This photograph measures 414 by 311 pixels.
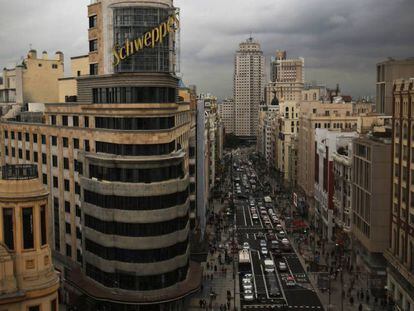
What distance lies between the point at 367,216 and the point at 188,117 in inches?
1230

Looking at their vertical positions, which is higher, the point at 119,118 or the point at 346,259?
the point at 119,118

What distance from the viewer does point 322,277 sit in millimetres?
83125

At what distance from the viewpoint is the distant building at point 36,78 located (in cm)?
10506

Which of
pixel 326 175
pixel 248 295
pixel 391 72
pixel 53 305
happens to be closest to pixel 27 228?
pixel 53 305

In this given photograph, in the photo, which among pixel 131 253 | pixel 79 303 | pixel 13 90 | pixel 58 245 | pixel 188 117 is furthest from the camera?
pixel 13 90

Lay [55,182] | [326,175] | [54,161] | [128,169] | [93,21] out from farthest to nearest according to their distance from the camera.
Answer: [326,175] < [55,182] < [54,161] < [93,21] < [128,169]

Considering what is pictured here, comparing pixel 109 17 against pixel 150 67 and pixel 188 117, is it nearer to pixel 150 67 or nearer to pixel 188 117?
pixel 150 67

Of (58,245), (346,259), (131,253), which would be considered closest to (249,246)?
(346,259)

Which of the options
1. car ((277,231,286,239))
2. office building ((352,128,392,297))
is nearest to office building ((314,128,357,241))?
car ((277,231,286,239))

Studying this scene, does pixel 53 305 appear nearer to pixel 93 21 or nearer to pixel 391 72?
pixel 93 21

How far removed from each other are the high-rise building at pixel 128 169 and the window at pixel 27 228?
2875 centimetres

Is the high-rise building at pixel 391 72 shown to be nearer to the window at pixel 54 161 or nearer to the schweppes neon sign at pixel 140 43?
the schweppes neon sign at pixel 140 43

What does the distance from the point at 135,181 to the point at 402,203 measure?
3133cm

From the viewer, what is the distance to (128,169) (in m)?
64.4
